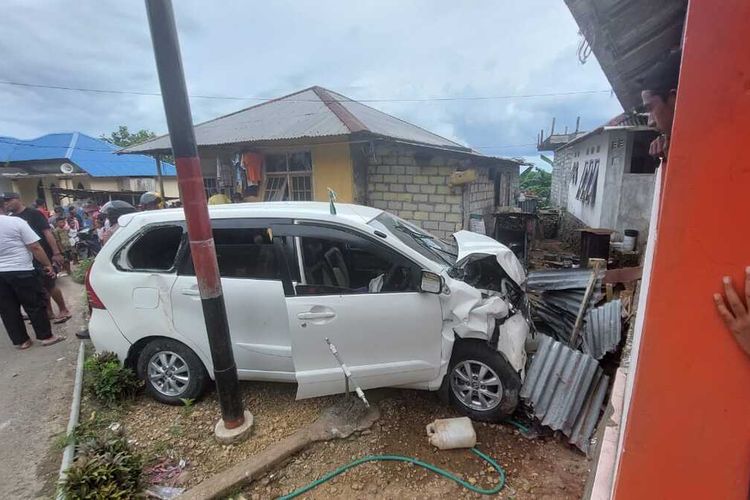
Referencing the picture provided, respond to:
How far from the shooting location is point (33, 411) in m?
3.39

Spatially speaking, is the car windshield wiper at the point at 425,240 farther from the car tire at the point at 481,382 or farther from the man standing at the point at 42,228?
the man standing at the point at 42,228

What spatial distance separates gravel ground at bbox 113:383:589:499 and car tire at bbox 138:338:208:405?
0.14 m

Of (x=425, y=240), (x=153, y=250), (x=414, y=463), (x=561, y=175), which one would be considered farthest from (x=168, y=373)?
(x=561, y=175)

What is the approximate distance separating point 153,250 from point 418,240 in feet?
8.18

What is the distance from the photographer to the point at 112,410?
3.37 metres

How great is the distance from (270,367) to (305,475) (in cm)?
92

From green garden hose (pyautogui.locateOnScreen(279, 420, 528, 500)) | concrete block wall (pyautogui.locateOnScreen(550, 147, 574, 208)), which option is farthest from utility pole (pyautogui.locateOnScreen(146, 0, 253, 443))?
concrete block wall (pyautogui.locateOnScreen(550, 147, 574, 208))

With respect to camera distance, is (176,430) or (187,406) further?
(187,406)

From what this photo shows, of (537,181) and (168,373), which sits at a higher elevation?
(537,181)

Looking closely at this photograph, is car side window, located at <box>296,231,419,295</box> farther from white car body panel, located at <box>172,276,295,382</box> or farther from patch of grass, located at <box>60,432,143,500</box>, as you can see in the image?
patch of grass, located at <box>60,432,143,500</box>

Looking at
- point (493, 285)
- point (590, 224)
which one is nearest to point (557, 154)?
point (590, 224)

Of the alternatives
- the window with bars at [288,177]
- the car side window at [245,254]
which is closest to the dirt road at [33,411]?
the car side window at [245,254]

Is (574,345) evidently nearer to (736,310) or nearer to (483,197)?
(736,310)

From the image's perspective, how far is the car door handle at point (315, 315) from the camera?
2965mm
